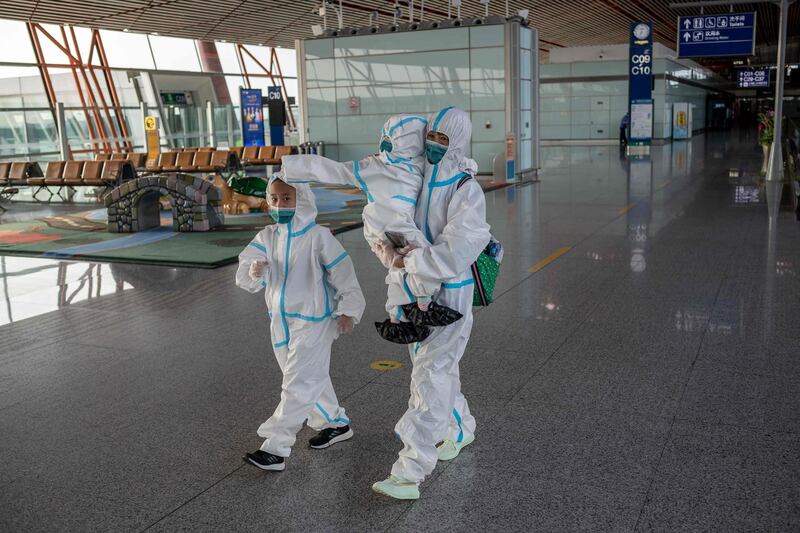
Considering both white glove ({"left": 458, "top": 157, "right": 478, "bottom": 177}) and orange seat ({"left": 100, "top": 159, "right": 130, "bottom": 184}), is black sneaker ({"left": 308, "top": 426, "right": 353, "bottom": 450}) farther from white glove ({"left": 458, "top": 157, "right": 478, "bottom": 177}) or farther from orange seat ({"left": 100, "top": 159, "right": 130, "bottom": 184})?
orange seat ({"left": 100, "top": 159, "right": 130, "bottom": 184})

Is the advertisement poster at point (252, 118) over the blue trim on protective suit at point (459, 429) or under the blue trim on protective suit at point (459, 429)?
over

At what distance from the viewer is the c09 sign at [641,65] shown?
2889 centimetres

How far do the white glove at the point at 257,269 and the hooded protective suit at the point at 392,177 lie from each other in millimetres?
489

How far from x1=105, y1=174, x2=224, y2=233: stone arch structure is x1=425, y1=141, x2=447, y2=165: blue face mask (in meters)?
9.17

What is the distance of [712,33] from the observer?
21.0 metres

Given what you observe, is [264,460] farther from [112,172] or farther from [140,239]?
[112,172]

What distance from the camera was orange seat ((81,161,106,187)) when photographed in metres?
16.1

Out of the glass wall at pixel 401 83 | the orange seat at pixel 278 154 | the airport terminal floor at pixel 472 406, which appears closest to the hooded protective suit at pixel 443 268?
the airport terminal floor at pixel 472 406

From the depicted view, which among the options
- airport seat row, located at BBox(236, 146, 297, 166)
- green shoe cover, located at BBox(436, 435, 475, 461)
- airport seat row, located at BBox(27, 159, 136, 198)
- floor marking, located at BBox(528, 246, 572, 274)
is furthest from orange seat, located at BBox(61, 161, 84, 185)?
green shoe cover, located at BBox(436, 435, 475, 461)

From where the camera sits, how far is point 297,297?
3486 millimetres

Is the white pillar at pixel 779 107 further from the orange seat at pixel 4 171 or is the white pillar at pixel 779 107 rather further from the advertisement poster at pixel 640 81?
the orange seat at pixel 4 171

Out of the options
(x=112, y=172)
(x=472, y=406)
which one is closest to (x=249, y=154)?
(x=112, y=172)

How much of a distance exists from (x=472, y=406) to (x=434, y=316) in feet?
4.85

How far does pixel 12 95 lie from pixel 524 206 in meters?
16.1
